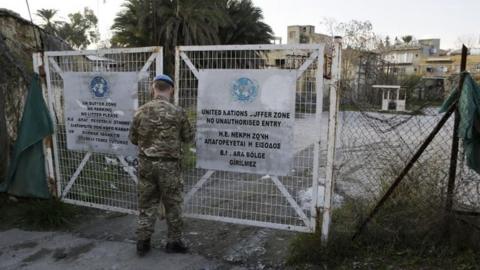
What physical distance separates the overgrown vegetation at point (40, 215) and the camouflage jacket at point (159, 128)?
6.14 feet

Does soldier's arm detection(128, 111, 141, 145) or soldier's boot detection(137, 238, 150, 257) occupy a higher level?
soldier's arm detection(128, 111, 141, 145)

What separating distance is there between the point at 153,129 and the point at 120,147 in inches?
38.7

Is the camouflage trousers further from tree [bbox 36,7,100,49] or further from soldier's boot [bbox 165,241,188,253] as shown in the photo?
tree [bbox 36,7,100,49]

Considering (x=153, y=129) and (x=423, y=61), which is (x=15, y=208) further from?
(x=423, y=61)

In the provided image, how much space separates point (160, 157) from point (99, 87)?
4.64 ft

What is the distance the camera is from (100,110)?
4.62m

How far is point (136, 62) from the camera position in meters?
4.34

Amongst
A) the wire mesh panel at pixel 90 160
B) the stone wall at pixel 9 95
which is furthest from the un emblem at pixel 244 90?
the stone wall at pixel 9 95

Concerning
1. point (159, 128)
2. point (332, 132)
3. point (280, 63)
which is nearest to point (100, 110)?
point (159, 128)

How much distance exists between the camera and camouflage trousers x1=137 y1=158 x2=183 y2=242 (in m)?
3.82

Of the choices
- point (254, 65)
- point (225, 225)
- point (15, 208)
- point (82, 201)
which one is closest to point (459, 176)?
point (254, 65)

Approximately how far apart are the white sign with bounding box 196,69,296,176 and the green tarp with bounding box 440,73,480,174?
1.44m

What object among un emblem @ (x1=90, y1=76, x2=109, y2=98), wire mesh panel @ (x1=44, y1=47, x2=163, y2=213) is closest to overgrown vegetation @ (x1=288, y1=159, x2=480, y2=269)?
wire mesh panel @ (x1=44, y1=47, x2=163, y2=213)

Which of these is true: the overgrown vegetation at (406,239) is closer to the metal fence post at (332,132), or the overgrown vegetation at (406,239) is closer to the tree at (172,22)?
the metal fence post at (332,132)
